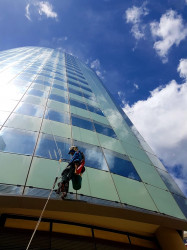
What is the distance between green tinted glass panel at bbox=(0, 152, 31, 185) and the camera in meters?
5.82

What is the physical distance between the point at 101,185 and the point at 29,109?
6158mm

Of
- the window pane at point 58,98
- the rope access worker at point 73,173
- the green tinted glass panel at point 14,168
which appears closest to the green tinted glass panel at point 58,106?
the window pane at point 58,98

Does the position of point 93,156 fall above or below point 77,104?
below

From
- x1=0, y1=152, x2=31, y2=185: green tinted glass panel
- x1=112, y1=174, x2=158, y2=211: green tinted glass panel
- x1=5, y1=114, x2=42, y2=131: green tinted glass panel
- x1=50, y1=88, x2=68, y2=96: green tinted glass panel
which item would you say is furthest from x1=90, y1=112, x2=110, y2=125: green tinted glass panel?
x1=0, y1=152, x2=31, y2=185: green tinted glass panel

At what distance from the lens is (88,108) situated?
14562 mm

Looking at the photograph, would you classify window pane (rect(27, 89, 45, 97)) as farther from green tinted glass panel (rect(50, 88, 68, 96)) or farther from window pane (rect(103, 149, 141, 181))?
window pane (rect(103, 149, 141, 181))

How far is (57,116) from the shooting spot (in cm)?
1092

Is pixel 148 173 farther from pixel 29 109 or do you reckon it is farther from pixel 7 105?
pixel 7 105

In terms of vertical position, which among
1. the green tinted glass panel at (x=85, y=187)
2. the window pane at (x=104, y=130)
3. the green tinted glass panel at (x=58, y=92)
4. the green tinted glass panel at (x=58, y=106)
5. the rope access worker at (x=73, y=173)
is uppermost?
the green tinted glass panel at (x=58, y=92)

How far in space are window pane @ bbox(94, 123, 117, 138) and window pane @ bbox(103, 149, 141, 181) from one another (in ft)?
6.89

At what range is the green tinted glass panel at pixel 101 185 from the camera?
21.9 ft

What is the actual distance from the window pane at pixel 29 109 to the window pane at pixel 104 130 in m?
3.63

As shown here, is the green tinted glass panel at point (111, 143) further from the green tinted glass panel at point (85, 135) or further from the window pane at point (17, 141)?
the window pane at point (17, 141)

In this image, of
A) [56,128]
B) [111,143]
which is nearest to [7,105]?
[56,128]
